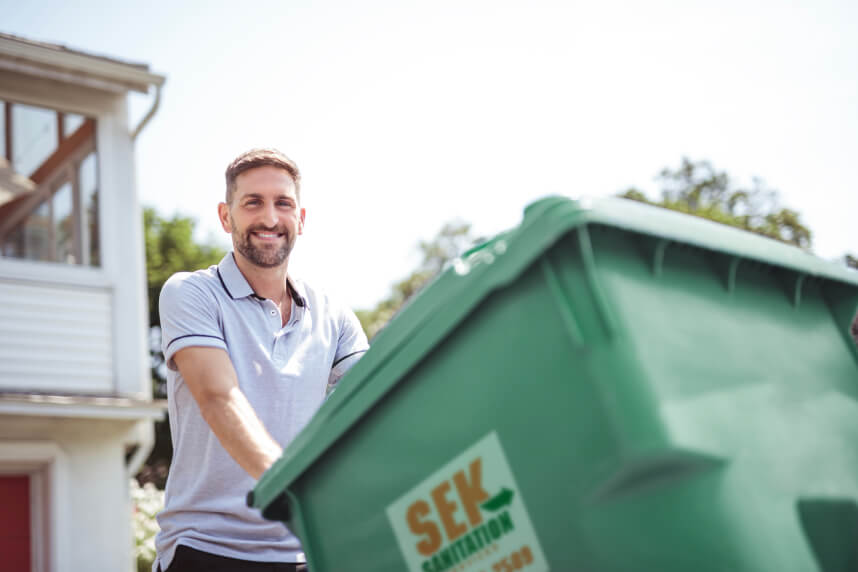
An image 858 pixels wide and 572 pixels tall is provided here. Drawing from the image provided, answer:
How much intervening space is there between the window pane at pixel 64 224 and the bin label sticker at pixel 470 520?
7026 millimetres

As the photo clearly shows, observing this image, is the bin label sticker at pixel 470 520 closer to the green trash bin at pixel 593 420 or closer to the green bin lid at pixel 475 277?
the green trash bin at pixel 593 420

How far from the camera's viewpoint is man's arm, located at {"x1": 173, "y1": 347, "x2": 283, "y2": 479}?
209 centimetres

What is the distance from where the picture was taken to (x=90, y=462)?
720 cm

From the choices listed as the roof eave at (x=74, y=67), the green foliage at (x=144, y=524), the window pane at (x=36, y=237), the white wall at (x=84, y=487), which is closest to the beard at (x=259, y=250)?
the green foliage at (x=144, y=524)

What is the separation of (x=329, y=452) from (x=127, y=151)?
23.8 feet

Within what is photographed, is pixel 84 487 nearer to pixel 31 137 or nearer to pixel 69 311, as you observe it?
pixel 69 311

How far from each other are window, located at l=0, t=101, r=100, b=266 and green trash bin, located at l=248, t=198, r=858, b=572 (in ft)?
22.3

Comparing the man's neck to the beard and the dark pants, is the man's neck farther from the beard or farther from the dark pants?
the dark pants

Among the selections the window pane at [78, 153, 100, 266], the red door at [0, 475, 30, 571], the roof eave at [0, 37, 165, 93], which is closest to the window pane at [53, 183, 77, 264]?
the window pane at [78, 153, 100, 266]

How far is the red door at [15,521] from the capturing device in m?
6.84

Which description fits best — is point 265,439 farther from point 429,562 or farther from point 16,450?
point 16,450

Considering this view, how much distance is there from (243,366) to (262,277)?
336mm

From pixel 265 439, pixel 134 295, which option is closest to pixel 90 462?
pixel 134 295

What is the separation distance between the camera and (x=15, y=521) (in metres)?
6.92
